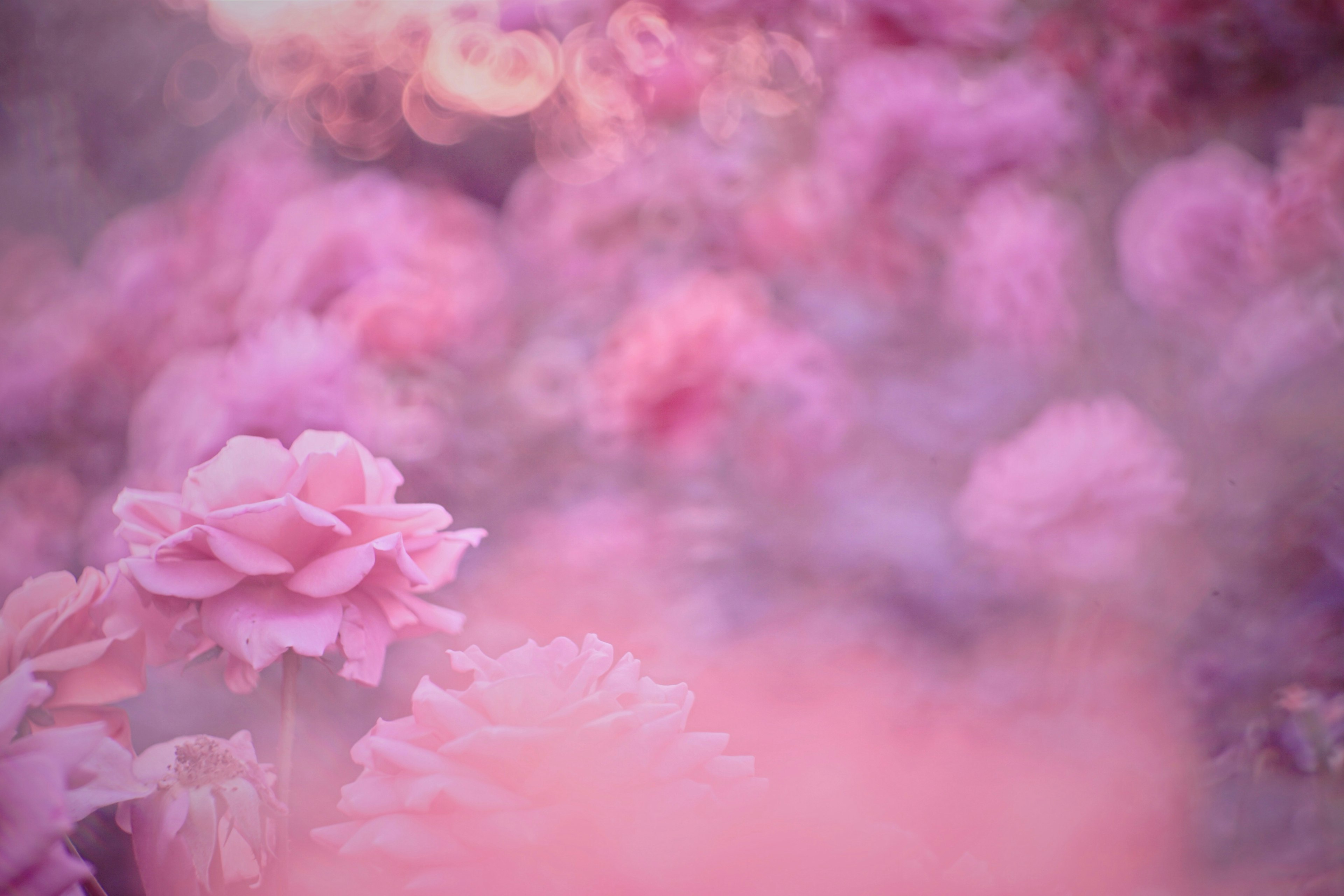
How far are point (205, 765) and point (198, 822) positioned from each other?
1 cm

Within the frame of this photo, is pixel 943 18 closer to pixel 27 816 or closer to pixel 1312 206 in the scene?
pixel 1312 206

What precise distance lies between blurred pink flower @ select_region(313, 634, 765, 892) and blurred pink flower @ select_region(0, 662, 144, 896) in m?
0.05

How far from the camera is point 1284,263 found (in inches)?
15.7

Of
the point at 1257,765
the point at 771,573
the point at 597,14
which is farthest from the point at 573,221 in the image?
the point at 1257,765

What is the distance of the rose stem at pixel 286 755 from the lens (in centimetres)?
23

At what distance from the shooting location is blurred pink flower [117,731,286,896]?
0.22 meters

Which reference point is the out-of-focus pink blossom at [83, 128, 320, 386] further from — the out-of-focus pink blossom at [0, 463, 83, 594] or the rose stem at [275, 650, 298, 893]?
the rose stem at [275, 650, 298, 893]

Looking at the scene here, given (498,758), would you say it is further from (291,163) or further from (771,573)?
(291,163)

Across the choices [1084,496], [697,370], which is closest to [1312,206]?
[1084,496]

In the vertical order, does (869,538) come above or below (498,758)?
above

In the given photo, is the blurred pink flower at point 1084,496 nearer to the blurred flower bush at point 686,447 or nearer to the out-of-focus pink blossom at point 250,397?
the blurred flower bush at point 686,447

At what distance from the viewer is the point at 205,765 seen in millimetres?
226

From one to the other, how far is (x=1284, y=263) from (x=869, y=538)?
9.9 inches

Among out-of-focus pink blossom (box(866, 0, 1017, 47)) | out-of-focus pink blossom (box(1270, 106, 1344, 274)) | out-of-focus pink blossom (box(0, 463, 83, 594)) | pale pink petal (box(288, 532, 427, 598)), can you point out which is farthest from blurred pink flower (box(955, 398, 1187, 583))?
out-of-focus pink blossom (box(0, 463, 83, 594))
